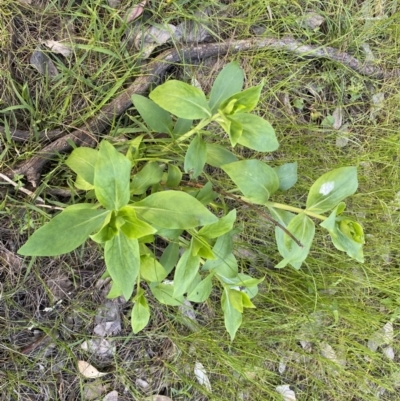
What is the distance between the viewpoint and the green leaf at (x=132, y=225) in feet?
4.42

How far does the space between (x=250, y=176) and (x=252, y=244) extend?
901mm

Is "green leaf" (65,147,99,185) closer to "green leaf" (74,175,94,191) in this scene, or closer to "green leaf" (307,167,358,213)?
"green leaf" (74,175,94,191)

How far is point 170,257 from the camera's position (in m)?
1.83

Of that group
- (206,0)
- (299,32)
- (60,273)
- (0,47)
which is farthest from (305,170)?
(0,47)

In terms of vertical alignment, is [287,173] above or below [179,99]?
below

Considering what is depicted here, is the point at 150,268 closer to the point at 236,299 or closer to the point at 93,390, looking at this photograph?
the point at 236,299

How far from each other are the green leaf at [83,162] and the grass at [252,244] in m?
0.30

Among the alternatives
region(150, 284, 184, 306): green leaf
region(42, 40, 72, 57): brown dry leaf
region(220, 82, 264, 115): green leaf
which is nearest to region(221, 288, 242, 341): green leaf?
region(150, 284, 184, 306): green leaf

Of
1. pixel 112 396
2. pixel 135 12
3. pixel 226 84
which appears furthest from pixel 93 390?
pixel 135 12

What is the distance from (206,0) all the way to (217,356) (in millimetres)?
1732

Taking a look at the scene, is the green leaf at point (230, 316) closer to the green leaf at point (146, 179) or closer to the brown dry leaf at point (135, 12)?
the green leaf at point (146, 179)

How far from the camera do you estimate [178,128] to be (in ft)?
5.83

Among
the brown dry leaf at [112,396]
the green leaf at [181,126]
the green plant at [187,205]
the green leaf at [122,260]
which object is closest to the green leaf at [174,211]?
the green plant at [187,205]

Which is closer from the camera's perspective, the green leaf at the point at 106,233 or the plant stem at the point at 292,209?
the green leaf at the point at 106,233
